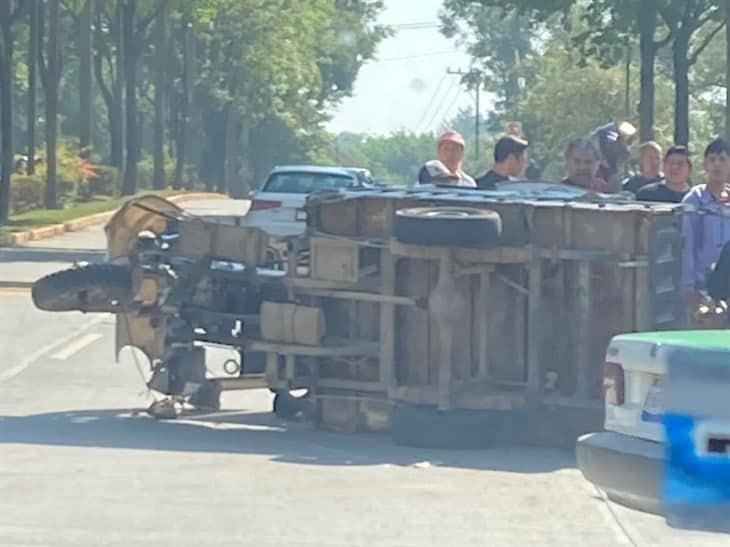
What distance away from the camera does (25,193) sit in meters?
47.1

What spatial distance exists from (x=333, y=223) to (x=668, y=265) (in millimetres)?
2177

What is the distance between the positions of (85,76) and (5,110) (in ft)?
49.4

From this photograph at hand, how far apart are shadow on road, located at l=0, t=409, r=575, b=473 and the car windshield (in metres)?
18.4

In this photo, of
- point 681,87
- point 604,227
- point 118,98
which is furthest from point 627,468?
point 118,98

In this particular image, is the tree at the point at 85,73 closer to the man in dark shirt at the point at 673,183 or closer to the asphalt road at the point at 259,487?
the asphalt road at the point at 259,487

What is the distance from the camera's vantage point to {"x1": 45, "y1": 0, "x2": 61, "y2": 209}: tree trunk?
4484 cm

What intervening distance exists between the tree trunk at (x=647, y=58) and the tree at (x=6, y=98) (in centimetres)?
1178

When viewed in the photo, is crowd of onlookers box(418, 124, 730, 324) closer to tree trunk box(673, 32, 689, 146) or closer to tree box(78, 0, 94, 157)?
tree trunk box(673, 32, 689, 146)

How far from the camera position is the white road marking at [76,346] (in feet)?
58.5

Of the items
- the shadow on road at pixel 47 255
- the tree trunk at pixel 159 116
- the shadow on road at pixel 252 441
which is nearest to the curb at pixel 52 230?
the shadow on road at pixel 47 255

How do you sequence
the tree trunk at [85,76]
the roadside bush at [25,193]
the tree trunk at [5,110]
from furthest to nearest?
1. the tree trunk at [85,76]
2. the roadside bush at [25,193]
3. the tree trunk at [5,110]

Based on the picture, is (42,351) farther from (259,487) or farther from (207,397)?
(259,487)

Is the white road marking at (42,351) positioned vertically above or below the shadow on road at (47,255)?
below

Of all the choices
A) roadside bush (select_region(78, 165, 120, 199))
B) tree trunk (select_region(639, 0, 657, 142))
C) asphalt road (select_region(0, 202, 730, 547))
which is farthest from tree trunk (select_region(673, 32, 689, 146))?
asphalt road (select_region(0, 202, 730, 547))
